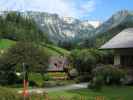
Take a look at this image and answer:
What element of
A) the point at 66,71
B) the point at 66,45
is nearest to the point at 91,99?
the point at 66,71

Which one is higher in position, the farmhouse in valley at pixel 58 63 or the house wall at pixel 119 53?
the house wall at pixel 119 53

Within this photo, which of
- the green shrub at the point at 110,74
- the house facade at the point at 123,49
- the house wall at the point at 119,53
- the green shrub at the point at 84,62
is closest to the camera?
the green shrub at the point at 110,74

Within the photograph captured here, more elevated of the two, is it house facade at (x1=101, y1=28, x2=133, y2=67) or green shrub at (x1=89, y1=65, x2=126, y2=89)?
house facade at (x1=101, y1=28, x2=133, y2=67)

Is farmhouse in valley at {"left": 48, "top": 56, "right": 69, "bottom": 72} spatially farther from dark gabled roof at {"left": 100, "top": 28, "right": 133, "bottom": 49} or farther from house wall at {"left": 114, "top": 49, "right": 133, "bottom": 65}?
house wall at {"left": 114, "top": 49, "right": 133, "bottom": 65}

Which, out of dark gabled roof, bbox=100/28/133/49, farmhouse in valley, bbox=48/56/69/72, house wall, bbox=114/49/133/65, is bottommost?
farmhouse in valley, bbox=48/56/69/72

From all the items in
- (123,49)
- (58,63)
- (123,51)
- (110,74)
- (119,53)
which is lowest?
(58,63)

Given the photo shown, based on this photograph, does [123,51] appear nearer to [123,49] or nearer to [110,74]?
[123,49]

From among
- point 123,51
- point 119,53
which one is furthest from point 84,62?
point 123,51

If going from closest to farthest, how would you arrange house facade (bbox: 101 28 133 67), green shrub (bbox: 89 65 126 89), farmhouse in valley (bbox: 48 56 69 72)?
green shrub (bbox: 89 65 126 89) < house facade (bbox: 101 28 133 67) < farmhouse in valley (bbox: 48 56 69 72)

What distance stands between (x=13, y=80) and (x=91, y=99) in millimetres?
13689

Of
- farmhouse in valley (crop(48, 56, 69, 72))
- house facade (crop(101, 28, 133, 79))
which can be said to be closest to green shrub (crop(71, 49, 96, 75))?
house facade (crop(101, 28, 133, 79))

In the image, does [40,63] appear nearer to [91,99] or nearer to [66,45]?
[91,99]

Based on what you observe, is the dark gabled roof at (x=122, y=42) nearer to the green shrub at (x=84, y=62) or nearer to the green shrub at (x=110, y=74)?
Answer: the green shrub at (x=84, y=62)

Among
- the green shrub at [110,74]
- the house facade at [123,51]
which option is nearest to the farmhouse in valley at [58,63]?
the house facade at [123,51]
